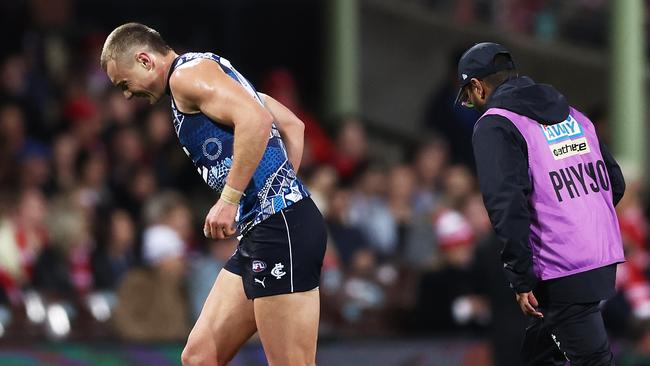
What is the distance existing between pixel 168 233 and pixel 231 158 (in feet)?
15.9

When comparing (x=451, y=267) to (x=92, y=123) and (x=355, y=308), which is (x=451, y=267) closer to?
(x=355, y=308)

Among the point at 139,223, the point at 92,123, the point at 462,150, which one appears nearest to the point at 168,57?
the point at 139,223

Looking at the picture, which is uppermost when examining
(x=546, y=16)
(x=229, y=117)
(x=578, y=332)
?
(x=546, y=16)

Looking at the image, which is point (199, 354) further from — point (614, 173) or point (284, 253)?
point (614, 173)

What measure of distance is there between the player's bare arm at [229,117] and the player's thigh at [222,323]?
18.7 inches

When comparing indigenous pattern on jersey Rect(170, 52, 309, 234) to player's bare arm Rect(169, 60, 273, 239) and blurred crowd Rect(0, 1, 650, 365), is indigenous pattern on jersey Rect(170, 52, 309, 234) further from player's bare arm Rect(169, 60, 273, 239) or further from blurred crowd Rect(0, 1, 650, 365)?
blurred crowd Rect(0, 1, 650, 365)

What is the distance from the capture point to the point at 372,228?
12477mm

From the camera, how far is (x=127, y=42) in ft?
19.1

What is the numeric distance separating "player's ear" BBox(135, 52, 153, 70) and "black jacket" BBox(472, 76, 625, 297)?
1.45m

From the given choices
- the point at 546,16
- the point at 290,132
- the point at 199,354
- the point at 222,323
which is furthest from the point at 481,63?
the point at 546,16

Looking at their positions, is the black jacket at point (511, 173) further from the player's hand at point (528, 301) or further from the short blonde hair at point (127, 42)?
the short blonde hair at point (127, 42)

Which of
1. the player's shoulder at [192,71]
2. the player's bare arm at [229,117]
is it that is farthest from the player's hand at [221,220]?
the player's shoulder at [192,71]

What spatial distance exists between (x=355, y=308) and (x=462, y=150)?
360 cm

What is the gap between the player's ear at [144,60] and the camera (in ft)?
19.1
